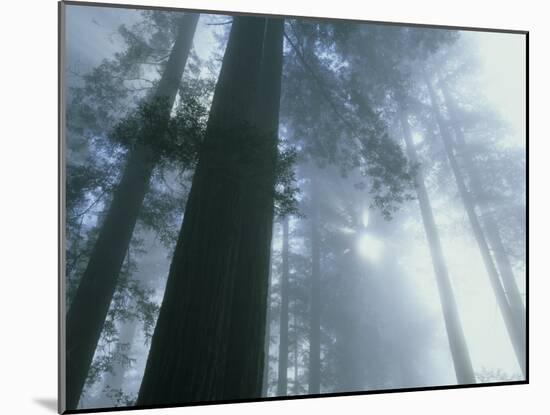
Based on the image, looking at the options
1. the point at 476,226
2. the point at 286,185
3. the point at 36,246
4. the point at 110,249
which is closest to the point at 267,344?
the point at 286,185

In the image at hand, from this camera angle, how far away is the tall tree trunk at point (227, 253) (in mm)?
4234

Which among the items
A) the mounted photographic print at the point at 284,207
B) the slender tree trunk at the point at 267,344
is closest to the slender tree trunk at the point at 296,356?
the mounted photographic print at the point at 284,207

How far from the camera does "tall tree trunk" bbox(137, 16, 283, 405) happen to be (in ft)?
13.9

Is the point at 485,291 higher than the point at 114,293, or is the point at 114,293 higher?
the point at 485,291

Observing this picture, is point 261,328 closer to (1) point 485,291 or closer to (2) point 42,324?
(2) point 42,324

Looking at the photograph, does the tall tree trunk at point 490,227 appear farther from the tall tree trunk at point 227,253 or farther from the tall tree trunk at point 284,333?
the tall tree trunk at point 284,333

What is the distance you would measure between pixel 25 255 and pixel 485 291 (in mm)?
3478

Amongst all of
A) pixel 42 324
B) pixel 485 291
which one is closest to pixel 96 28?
pixel 42 324

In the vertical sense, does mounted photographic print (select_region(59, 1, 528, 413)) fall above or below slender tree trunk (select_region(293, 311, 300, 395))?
above

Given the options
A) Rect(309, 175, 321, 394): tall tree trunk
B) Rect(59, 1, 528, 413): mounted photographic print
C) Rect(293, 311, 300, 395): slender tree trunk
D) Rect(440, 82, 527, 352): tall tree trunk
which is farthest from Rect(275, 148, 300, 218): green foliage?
Rect(440, 82, 527, 352): tall tree trunk

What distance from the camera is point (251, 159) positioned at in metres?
4.50

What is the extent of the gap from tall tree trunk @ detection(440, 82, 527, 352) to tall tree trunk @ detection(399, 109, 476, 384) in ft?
1.27

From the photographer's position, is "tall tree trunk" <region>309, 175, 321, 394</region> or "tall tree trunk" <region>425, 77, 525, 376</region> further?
"tall tree trunk" <region>425, 77, 525, 376</region>

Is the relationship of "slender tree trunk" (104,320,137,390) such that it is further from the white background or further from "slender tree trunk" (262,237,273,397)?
"slender tree trunk" (262,237,273,397)
